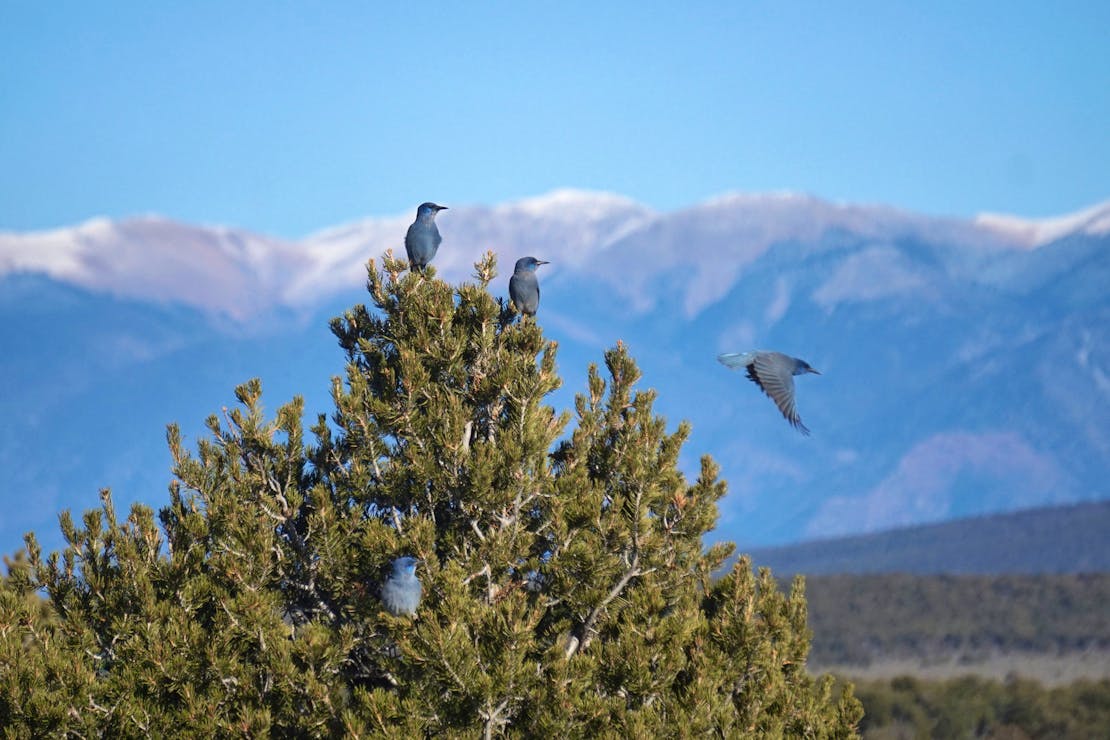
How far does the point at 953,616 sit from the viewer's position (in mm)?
66188

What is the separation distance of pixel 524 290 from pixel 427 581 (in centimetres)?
280

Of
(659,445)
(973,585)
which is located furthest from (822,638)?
(659,445)

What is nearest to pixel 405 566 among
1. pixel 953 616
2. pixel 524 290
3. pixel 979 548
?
pixel 524 290

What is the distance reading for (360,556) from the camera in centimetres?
1018

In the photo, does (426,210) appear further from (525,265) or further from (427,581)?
(427,581)

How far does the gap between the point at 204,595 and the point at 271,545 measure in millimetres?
642

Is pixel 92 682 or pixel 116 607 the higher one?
pixel 116 607

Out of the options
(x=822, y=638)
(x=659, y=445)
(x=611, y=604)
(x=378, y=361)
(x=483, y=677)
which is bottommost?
(x=483, y=677)

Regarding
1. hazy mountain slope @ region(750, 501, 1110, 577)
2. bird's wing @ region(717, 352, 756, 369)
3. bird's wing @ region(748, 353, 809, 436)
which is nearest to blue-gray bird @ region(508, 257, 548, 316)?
bird's wing @ region(717, 352, 756, 369)

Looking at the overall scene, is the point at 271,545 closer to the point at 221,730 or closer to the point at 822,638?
the point at 221,730

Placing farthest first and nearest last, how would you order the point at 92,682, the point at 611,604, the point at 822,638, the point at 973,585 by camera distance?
the point at 973,585 → the point at 822,638 → the point at 611,604 → the point at 92,682

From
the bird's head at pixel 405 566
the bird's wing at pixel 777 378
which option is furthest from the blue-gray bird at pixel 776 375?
the bird's head at pixel 405 566

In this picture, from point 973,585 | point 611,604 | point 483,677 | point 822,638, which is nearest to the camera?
point 483,677

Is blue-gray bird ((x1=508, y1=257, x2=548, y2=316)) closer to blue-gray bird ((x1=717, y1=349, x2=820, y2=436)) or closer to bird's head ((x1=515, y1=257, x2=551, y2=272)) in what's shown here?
bird's head ((x1=515, y1=257, x2=551, y2=272))
